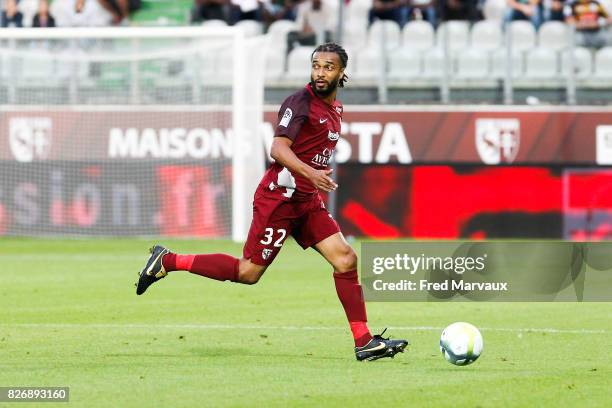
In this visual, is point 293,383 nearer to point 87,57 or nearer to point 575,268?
point 575,268

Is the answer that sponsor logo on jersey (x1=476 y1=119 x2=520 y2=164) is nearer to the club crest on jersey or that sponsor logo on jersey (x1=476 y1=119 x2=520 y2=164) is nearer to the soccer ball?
the club crest on jersey

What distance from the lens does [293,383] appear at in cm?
720

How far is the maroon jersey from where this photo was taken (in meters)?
8.18

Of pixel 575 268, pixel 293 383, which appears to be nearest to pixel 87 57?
pixel 575 268

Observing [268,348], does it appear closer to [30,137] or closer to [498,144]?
[30,137]

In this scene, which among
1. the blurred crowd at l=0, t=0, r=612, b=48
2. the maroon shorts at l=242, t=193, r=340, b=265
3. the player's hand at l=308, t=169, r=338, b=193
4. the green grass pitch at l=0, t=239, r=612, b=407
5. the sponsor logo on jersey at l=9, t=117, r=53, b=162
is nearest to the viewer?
the green grass pitch at l=0, t=239, r=612, b=407

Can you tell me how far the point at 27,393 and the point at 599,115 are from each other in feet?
53.2

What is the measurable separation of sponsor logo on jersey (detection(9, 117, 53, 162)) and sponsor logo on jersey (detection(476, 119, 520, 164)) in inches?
276

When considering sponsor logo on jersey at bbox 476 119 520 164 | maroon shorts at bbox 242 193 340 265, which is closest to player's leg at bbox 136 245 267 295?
maroon shorts at bbox 242 193 340 265

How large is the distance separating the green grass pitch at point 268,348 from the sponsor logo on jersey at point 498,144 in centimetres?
734

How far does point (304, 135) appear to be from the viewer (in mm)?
8344

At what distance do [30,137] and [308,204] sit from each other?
44.2 ft

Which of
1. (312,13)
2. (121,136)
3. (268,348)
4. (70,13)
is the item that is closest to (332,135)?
(268,348)

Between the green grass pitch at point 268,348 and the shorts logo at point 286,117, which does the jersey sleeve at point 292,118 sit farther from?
the green grass pitch at point 268,348
